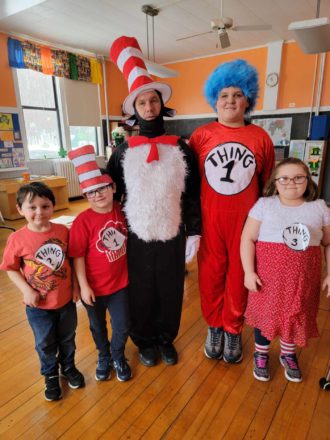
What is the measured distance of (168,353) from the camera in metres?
1.62

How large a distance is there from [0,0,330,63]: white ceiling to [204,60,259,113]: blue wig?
11.1 feet

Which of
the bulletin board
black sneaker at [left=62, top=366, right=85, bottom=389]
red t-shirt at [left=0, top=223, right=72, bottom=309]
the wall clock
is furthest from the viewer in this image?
the wall clock

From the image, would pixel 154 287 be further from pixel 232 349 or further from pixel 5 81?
pixel 5 81

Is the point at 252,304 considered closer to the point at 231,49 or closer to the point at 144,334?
the point at 144,334

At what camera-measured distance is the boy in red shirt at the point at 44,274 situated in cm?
120

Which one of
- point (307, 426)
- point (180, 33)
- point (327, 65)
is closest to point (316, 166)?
point (327, 65)

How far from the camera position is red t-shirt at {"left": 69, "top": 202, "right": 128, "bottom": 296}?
1275 mm

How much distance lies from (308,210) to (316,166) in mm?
Result: 4671

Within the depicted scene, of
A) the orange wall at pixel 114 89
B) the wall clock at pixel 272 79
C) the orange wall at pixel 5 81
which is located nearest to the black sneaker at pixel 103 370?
the orange wall at pixel 5 81

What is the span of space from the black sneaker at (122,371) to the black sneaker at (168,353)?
0.21 metres

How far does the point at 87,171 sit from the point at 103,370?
100 centimetres

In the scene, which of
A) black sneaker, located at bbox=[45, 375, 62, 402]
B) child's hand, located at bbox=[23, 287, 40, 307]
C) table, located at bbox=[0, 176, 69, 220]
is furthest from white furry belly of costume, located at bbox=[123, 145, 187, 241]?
table, located at bbox=[0, 176, 69, 220]

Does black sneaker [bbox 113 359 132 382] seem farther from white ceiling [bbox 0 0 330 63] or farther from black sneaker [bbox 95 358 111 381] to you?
white ceiling [bbox 0 0 330 63]

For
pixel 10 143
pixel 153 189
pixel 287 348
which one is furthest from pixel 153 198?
pixel 10 143
